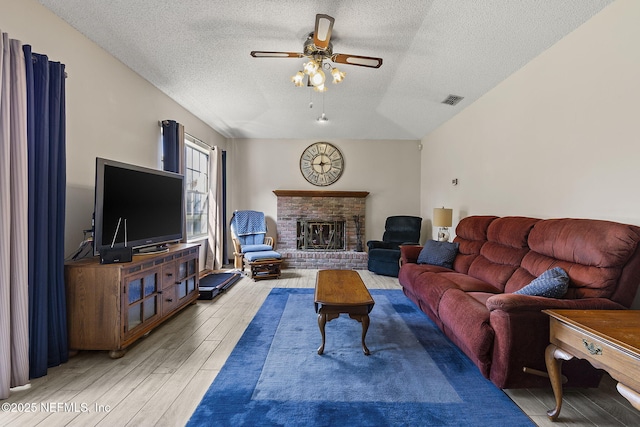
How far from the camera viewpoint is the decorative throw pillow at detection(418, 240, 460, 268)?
364cm

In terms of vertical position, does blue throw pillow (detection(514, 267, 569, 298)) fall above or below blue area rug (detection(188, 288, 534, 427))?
above

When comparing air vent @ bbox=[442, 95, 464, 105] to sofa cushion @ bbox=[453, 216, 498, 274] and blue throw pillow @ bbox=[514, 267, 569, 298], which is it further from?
blue throw pillow @ bbox=[514, 267, 569, 298]

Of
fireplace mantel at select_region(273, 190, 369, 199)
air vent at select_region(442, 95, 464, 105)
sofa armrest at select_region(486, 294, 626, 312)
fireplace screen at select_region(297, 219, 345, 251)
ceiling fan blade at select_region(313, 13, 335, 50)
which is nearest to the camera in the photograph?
sofa armrest at select_region(486, 294, 626, 312)

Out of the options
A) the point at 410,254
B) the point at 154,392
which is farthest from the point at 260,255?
the point at 154,392

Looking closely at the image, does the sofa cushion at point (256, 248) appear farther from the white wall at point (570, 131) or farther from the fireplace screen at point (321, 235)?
the white wall at point (570, 131)

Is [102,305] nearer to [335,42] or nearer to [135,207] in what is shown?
[135,207]

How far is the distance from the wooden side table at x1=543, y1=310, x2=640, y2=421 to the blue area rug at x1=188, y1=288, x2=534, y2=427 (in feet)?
1.39

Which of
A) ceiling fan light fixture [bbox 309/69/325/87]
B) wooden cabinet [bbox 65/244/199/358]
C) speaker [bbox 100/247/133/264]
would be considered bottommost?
wooden cabinet [bbox 65/244/199/358]

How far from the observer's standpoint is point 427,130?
18.1 ft

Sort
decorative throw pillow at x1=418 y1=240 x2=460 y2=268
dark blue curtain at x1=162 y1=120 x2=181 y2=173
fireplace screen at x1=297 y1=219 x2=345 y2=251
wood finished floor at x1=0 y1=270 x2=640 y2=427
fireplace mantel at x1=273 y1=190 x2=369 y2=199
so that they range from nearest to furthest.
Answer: wood finished floor at x1=0 y1=270 x2=640 y2=427 < decorative throw pillow at x1=418 y1=240 x2=460 y2=268 < dark blue curtain at x1=162 y1=120 x2=181 y2=173 < fireplace mantel at x1=273 y1=190 x2=369 y2=199 < fireplace screen at x1=297 y1=219 x2=345 y2=251

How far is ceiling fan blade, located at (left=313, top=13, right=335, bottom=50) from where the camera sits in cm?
203

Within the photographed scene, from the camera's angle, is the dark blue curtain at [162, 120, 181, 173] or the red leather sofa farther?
the dark blue curtain at [162, 120, 181, 173]

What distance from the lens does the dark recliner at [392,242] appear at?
5070mm

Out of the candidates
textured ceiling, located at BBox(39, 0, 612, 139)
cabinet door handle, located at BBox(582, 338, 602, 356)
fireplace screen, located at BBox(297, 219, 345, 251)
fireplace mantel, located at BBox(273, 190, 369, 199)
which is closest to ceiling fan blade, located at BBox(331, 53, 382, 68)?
textured ceiling, located at BBox(39, 0, 612, 139)
